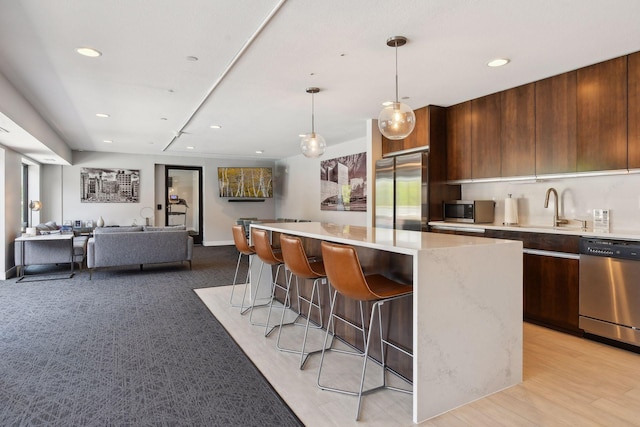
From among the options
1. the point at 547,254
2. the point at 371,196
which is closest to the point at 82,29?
the point at 371,196

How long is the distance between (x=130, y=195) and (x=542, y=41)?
973 centimetres

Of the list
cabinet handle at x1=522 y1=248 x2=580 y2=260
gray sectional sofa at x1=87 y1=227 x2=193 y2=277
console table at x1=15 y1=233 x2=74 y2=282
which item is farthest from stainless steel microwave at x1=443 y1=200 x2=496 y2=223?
console table at x1=15 y1=233 x2=74 y2=282

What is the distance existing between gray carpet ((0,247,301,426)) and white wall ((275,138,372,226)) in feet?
14.2

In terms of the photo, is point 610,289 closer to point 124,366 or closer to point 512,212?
point 512,212

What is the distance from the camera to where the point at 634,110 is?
10.8ft

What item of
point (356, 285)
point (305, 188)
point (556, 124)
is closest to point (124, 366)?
point (356, 285)

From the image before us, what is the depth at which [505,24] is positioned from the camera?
2.77 metres

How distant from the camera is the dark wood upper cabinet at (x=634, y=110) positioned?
3273 millimetres

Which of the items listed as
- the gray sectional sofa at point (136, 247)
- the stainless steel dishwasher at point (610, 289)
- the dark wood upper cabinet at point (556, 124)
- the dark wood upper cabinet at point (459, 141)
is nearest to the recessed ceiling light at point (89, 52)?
the gray sectional sofa at point (136, 247)

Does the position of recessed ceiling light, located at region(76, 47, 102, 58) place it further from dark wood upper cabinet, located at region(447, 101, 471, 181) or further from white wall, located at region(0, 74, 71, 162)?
dark wood upper cabinet, located at region(447, 101, 471, 181)

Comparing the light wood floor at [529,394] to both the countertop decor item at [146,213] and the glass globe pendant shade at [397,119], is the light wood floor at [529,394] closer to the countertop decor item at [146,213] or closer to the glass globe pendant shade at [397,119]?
the glass globe pendant shade at [397,119]

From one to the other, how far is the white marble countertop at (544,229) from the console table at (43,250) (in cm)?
595

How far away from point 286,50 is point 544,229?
9.91 ft

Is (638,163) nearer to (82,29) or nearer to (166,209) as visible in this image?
(82,29)
